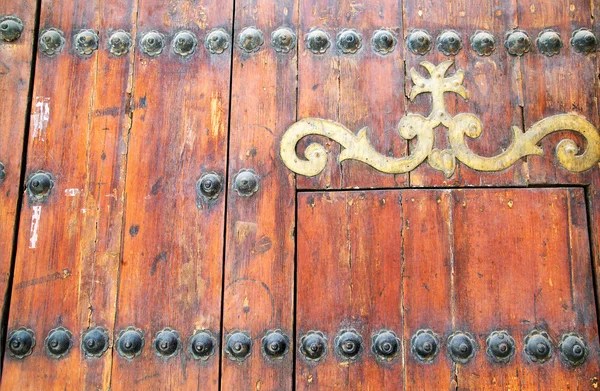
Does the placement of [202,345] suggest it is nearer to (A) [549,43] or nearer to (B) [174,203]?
(B) [174,203]

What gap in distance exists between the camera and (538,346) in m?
1.14

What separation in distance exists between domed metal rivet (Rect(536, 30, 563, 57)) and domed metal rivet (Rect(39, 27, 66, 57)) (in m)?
0.99

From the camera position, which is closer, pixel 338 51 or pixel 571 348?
pixel 571 348

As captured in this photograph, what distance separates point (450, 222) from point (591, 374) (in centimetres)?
38

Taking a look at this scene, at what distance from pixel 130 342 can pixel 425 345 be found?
552 millimetres

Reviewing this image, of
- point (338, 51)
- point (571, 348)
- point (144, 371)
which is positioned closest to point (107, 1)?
point (338, 51)

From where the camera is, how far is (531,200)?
1208 mm

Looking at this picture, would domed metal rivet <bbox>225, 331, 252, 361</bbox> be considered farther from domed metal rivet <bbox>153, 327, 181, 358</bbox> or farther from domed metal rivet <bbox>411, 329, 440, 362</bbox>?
domed metal rivet <bbox>411, 329, 440, 362</bbox>

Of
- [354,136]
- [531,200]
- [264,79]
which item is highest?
[264,79]

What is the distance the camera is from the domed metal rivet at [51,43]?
130cm

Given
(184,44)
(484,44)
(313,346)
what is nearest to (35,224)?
(184,44)

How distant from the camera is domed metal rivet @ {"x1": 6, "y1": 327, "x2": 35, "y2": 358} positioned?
1.18 m

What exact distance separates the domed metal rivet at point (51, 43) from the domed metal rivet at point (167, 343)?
0.63m

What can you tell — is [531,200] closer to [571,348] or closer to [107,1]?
[571,348]
